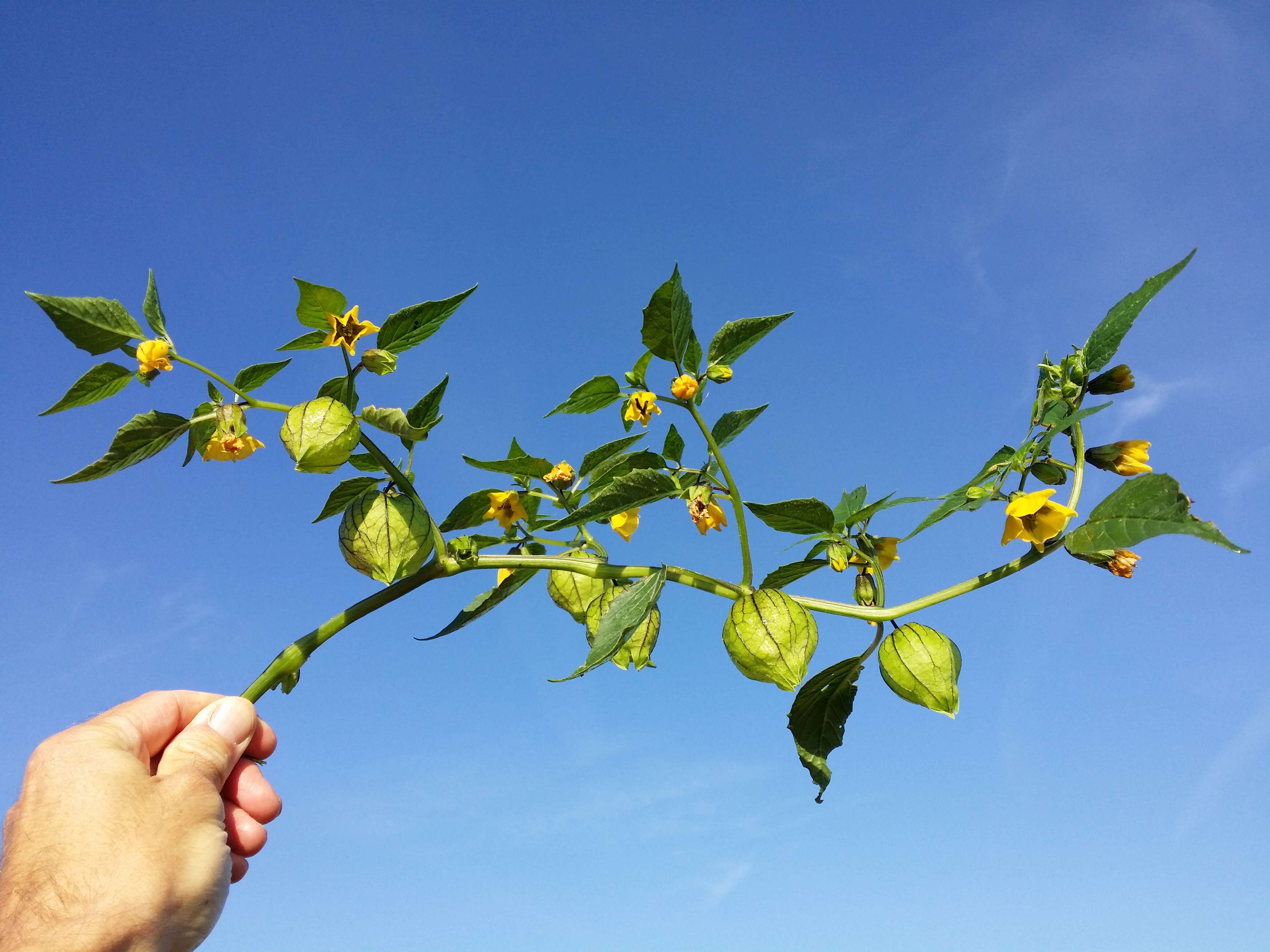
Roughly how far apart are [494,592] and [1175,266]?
158 cm

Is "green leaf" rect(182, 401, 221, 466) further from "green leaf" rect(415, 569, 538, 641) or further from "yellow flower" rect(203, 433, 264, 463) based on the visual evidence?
"green leaf" rect(415, 569, 538, 641)

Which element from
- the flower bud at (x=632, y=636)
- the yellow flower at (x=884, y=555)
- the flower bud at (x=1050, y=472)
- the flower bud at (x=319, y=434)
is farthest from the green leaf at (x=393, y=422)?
the flower bud at (x=1050, y=472)

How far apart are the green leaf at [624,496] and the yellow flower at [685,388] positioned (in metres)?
0.17

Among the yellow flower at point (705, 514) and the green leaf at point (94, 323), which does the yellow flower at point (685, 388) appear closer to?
the yellow flower at point (705, 514)

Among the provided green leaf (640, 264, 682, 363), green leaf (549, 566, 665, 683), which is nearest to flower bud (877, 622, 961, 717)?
green leaf (549, 566, 665, 683)

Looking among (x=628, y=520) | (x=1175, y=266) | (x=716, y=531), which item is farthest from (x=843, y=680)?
(x=1175, y=266)

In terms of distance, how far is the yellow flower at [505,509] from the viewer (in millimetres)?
1798

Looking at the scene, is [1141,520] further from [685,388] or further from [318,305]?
[318,305]

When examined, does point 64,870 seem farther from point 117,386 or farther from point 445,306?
point 445,306

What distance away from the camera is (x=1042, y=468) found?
185 cm

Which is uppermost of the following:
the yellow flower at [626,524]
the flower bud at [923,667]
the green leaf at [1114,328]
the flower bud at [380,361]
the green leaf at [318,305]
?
the green leaf at [1114,328]

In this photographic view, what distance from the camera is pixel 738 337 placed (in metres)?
1.76

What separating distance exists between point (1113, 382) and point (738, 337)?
90 cm

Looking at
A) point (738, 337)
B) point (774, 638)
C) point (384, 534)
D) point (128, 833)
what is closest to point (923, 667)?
point (774, 638)
